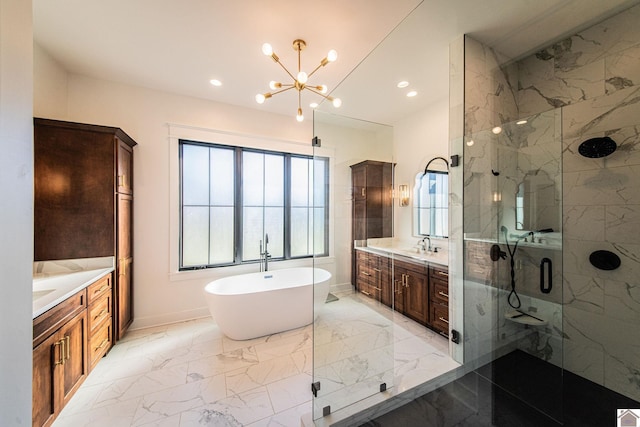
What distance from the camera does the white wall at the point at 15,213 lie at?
1.90 feet

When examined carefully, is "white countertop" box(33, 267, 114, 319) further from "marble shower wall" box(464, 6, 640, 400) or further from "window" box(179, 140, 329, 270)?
"marble shower wall" box(464, 6, 640, 400)

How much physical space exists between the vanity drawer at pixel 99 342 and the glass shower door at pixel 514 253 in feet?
10.6

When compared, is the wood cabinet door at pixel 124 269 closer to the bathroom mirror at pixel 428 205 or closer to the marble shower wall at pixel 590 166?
the bathroom mirror at pixel 428 205

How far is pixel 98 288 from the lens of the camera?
2.04 metres

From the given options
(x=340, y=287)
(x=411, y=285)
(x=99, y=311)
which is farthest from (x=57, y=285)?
(x=411, y=285)

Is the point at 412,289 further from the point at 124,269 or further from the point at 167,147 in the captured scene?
the point at 167,147

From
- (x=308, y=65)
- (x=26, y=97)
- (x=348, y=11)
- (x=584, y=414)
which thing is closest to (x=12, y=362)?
(x=26, y=97)

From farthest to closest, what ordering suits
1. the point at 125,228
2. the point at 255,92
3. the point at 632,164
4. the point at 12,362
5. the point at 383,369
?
the point at 255,92 < the point at 125,228 < the point at 383,369 < the point at 632,164 < the point at 12,362

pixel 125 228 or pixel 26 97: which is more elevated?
pixel 26 97

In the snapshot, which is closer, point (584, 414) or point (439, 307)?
point (584, 414)

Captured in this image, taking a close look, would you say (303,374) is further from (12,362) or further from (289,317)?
(12,362)

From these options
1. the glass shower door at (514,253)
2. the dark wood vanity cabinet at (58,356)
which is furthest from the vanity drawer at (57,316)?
the glass shower door at (514,253)

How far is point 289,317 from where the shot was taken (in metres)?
2.68

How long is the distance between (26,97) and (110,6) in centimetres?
178
